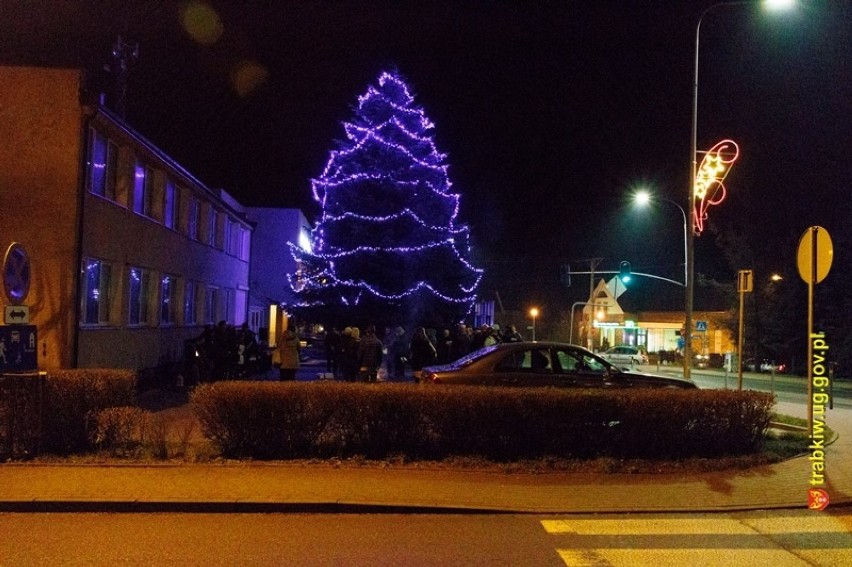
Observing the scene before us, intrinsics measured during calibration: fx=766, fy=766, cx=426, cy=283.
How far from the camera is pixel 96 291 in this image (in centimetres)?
1616

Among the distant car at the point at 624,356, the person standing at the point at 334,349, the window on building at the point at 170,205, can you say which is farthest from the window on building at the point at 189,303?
the distant car at the point at 624,356

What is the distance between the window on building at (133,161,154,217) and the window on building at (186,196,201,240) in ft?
10.4

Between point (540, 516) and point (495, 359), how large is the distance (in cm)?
435

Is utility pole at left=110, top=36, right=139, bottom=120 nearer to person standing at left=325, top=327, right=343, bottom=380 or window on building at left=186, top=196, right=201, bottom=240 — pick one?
window on building at left=186, top=196, right=201, bottom=240

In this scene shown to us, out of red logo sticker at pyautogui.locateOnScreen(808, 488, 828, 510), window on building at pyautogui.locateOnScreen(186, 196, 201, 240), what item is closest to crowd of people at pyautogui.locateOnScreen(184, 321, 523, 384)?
window on building at pyautogui.locateOnScreen(186, 196, 201, 240)

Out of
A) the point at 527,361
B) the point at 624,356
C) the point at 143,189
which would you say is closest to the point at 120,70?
the point at 143,189

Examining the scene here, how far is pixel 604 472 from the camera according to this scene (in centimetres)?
934

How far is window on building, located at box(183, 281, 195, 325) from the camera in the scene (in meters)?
22.6

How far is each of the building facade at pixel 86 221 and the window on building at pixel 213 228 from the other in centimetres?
402

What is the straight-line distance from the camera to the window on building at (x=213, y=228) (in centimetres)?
2556

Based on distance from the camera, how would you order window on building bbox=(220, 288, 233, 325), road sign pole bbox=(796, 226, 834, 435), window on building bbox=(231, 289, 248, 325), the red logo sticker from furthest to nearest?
1. window on building bbox=(231, 289, 248, 325)
2. window on building bbox=(220, 288, 233, 325)
3. road sign pole bbox=(796, 226, 834, 435)
4. the red logo sticker

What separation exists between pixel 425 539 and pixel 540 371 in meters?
Result: 5.47

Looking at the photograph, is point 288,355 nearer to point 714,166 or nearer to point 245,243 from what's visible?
point 714,166

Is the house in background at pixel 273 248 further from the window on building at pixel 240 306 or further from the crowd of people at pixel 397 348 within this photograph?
the crowd of people at pixel 397 348
